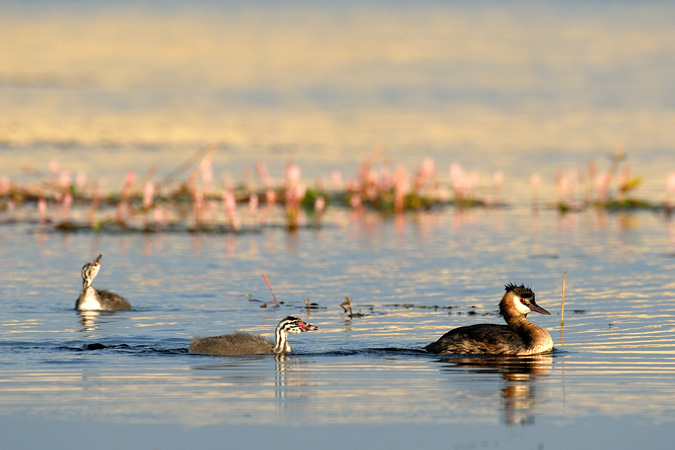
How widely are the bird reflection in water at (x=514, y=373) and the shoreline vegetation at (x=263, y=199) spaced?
9.91 meters

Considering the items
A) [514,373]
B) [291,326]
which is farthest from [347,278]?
[514,373]

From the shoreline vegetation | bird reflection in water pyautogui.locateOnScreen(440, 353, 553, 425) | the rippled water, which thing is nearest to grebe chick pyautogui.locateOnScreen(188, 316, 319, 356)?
the rippled water

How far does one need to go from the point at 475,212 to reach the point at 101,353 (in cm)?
1331

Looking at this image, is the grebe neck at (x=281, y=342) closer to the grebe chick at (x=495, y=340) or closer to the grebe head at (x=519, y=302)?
the grebe chick at (x=495, y=340)

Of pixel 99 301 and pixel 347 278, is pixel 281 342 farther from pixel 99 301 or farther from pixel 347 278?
pixel 347 278

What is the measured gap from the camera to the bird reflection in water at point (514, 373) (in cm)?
1060

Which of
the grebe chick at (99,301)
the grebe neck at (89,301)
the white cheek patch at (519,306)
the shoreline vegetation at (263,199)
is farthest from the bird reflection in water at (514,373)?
the shoreline vegetation at (263,199)

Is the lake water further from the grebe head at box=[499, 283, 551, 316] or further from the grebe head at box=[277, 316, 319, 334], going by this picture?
the grebe head at box=[499, 283, 551, 316]

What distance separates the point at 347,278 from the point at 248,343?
511cm

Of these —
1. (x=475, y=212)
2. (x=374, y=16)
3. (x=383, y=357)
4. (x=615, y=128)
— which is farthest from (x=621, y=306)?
(x=374, y=16)

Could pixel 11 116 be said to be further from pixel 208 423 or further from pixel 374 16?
pixel 374 16

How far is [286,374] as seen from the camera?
1229cm

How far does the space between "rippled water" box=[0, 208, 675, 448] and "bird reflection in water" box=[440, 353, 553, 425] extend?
33mm

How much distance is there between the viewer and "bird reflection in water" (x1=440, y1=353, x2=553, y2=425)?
34.8ft
